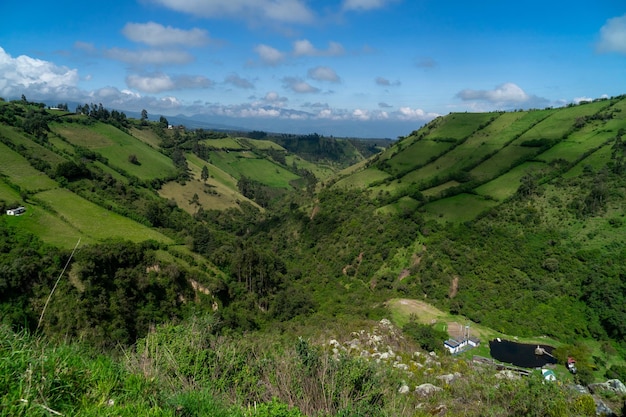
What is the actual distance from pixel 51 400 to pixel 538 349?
45.6 m

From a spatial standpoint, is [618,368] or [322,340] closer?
[322,340]

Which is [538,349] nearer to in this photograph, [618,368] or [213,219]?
[618,368]

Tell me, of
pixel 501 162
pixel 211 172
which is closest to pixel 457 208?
pixel 501 162

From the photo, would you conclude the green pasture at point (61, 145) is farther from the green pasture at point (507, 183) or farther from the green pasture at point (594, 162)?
the green pasture at point (594, 162)

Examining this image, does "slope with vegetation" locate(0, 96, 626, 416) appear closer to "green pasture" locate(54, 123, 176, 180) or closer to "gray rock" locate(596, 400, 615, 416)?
"green pasture" locate(54, 123, 176, 180)

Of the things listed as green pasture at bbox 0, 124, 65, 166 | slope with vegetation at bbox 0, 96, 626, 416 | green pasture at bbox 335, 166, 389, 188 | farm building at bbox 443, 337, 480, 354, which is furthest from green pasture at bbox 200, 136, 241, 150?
farm building at bbox 443, 337, 480, 354

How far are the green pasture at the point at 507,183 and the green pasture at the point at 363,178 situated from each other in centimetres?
2843

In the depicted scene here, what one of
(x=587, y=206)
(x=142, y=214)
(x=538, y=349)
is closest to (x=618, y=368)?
(x=538, y=349)

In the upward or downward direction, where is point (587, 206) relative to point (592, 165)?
→ downward

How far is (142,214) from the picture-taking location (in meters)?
56.5

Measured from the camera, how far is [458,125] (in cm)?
10556

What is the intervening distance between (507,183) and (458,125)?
139 ft

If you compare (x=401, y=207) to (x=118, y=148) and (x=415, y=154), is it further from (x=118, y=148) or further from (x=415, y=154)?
(x=118, y=148)

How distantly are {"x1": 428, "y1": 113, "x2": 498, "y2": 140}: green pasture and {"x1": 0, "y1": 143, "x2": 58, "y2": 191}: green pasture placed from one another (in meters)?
96.3
